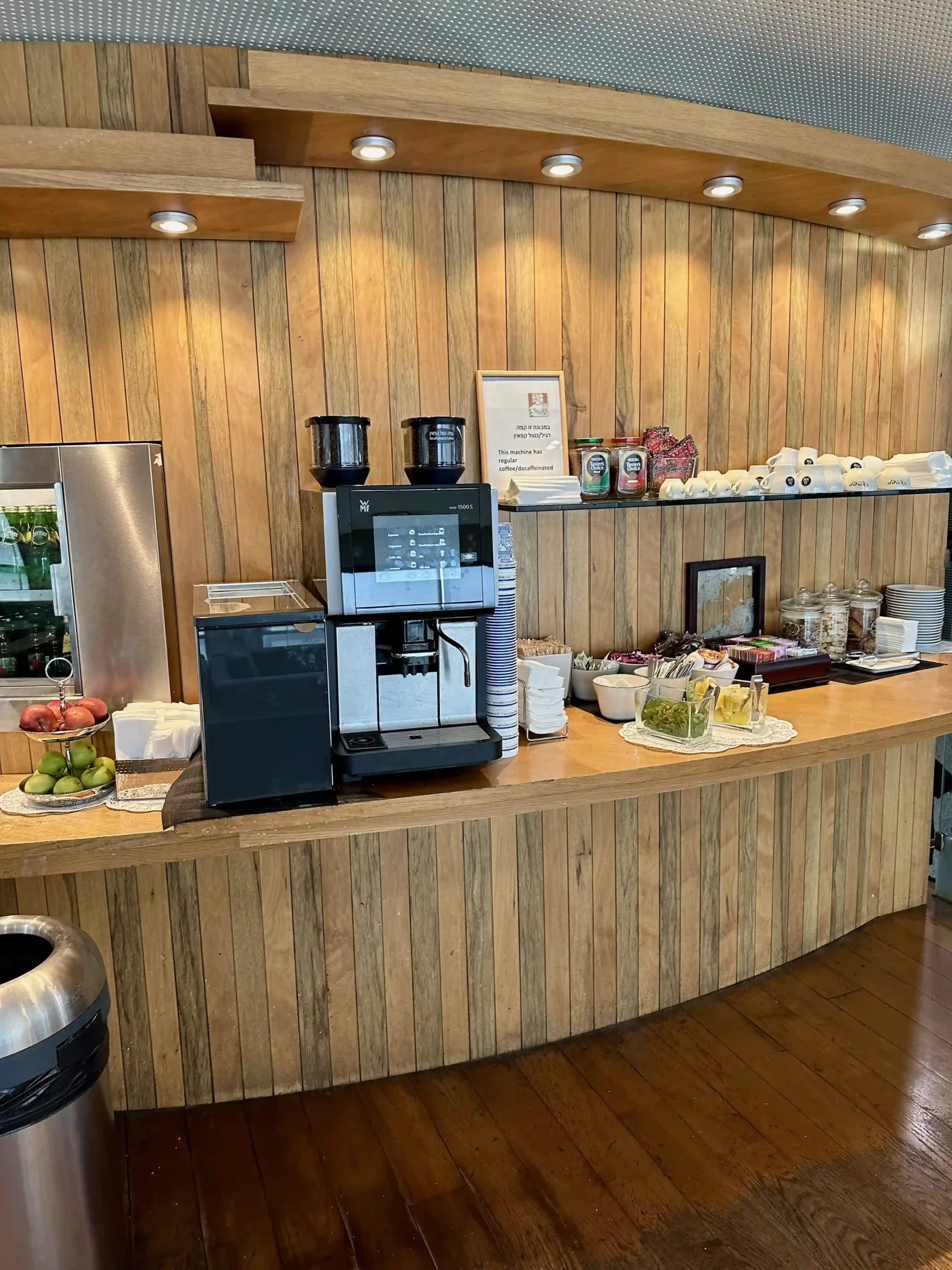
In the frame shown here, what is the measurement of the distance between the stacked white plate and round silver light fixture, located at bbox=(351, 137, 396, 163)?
2162 mm

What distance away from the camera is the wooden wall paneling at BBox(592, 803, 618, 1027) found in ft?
9.22

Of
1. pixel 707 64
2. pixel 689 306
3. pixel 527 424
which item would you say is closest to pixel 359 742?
→ pixel 527 424

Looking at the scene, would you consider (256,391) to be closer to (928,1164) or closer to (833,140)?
(833,140)

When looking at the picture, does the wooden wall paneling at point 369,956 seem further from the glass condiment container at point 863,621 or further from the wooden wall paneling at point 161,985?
the glass condiment container at point 863,621

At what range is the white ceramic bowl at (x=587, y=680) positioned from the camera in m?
2.67

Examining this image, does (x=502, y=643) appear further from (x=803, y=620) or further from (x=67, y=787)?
(x=803, y=620)

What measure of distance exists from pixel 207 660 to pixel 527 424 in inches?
46.7

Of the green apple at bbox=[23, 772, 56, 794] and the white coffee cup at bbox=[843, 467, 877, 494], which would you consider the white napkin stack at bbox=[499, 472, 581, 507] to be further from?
the green apple at bbox=[23, 772, 56, 794]

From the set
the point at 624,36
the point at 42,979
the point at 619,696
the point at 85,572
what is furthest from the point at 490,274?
the point at 42,979

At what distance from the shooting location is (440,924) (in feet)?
8.79

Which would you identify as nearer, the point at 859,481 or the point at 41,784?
the point at 41,784

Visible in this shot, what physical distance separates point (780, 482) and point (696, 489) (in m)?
0.32

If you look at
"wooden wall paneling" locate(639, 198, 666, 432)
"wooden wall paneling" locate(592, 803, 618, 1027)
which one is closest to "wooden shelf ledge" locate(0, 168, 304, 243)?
"wooden wall paneling" locate(639, 198, 666, 432)

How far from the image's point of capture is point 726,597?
9.79ft
